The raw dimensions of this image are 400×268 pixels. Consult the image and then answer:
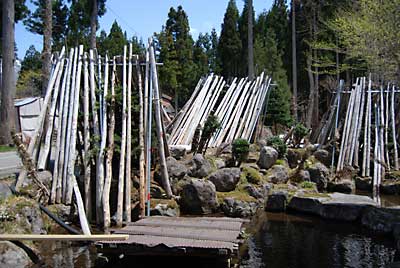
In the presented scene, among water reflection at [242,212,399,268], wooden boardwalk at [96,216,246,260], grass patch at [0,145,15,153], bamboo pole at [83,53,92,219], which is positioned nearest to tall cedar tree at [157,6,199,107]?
grass patch at [0,145,15,153]

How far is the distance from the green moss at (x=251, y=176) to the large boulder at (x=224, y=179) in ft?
2.33

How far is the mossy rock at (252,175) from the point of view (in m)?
11.9

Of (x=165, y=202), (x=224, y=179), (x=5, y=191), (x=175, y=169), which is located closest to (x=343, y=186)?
(x=224, y=179)

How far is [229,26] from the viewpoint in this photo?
3456 centimetres

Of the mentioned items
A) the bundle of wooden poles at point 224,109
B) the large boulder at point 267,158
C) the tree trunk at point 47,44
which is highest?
the tree trunk at point 47,44

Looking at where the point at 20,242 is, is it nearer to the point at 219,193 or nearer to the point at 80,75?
the point at 80,75

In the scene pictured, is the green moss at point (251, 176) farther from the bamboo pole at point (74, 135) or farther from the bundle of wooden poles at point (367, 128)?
the bamboo pole at point (74, 135)

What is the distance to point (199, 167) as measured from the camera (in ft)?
37.8

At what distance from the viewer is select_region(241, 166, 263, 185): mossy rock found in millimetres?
11867

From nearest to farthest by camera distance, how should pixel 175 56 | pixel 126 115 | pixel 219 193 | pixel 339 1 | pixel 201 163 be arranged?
pixel 126 115, pixel 219 193, pixel 201 163, pixel 339 1, pixel 175 56

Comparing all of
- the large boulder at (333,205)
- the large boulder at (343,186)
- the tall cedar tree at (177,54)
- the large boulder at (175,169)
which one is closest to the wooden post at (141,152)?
the large boulder at (175,169)

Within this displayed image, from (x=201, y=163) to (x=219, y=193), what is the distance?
118 centimetres

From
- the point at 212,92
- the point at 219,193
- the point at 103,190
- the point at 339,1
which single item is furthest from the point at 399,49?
the point at 339,1

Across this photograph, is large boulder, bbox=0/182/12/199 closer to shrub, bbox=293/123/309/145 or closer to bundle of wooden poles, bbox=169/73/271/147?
bundle of wooden poles, bbox=169/73/271/147
